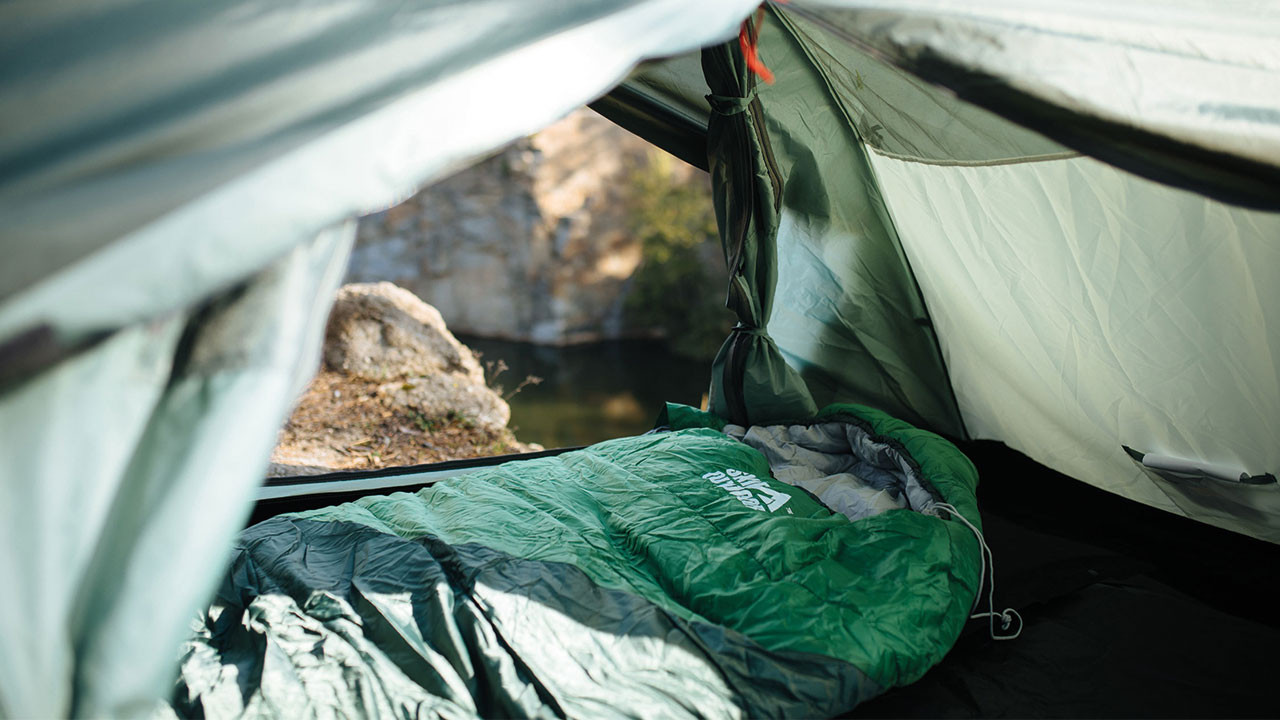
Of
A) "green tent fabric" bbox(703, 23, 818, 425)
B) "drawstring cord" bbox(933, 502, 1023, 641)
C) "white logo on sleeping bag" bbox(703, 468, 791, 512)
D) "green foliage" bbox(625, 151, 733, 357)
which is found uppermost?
"green tent fabric" bbox(703, 23, 818, 425)

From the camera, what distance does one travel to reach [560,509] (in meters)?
1.59

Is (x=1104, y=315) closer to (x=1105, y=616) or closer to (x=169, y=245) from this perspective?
(x=1105, y=616)

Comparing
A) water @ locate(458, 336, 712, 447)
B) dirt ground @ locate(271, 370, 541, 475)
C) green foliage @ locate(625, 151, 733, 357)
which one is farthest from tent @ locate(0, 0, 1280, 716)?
green foliage @ locate(625, 151, 733, 357)

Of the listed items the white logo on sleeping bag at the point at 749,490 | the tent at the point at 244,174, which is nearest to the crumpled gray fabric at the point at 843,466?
the white logo on sleeping bag at the point at 749,490

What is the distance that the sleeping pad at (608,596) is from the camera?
3.72ft

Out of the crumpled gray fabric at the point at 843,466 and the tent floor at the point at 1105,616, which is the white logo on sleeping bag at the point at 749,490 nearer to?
the crumpled gray fabric at the point at 843,466

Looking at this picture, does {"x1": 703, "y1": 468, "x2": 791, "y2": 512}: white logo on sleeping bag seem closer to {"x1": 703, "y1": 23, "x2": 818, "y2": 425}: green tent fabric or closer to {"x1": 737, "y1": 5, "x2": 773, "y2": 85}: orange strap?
{"x1": 703, "y1": 23, "x2": 818, "y2": 425}: green tent fabric

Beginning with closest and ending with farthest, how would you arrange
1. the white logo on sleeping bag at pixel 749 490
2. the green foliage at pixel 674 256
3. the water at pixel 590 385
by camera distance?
the white logo on sleeping bag at pixel 749 490 < the water at pixel 590 385 < the green foliage at pixel 674 256

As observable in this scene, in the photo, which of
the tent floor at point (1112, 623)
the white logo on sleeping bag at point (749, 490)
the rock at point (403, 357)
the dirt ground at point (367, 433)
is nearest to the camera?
the tent floor at point (1112, 623)

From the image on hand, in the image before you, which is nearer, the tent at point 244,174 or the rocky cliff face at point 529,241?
the tent at point 244,174

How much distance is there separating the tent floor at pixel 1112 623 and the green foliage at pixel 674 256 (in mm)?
6359

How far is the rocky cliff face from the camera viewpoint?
327 inches

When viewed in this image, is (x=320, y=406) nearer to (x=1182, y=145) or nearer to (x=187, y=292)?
(x=187, y=292)

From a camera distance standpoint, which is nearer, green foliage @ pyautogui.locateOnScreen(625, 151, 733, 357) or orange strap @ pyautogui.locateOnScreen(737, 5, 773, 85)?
orange strap @ pyautogui.locateOnScreen(737, 5, 773, 85)
